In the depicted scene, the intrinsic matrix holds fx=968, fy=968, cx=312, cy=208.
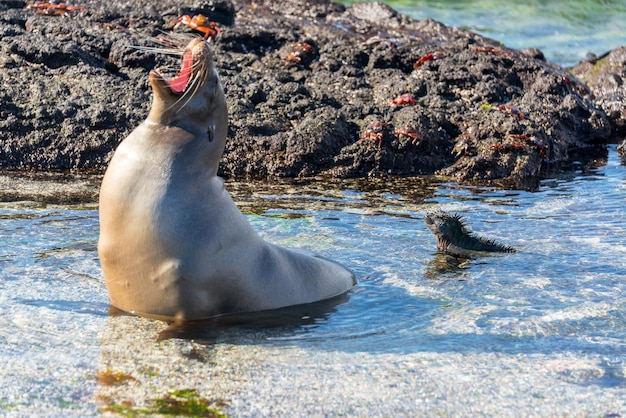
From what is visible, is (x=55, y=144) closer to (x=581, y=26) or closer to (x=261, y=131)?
(x=261, y=131)

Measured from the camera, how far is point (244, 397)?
170 inches

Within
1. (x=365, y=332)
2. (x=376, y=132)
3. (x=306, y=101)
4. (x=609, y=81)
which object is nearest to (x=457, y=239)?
(x=365, y=332)

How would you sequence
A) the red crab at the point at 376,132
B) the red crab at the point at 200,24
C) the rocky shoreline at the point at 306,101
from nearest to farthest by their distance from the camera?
the rocky shoreline at the point at 306,101, the red crab at the point at 376,132, the red crab at the point at 200,24

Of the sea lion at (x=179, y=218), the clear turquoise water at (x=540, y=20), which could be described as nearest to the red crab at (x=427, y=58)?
the sea lion at (x=179, y=218)

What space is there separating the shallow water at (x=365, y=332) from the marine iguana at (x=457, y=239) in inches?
5.7

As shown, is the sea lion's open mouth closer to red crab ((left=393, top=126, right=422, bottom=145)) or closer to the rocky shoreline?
the rocky shoreline

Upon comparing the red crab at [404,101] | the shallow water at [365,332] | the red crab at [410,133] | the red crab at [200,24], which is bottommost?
the shallow water at [365,332]

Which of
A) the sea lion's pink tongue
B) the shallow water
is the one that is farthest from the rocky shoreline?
the sea lion's pink tongue

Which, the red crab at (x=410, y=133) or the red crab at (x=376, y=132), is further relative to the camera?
the red crab at (x=410, y=133)

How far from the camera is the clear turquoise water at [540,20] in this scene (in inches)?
942

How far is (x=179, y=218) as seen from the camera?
5.10 metres

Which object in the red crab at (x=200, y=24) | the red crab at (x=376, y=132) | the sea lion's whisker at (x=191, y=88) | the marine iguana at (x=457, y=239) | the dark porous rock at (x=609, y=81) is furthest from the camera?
the dark porous rock at (x=609, y=81)

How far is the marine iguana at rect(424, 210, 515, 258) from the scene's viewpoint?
7250 mm

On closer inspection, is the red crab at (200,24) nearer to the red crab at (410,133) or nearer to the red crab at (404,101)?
the red crab at (404,101)
